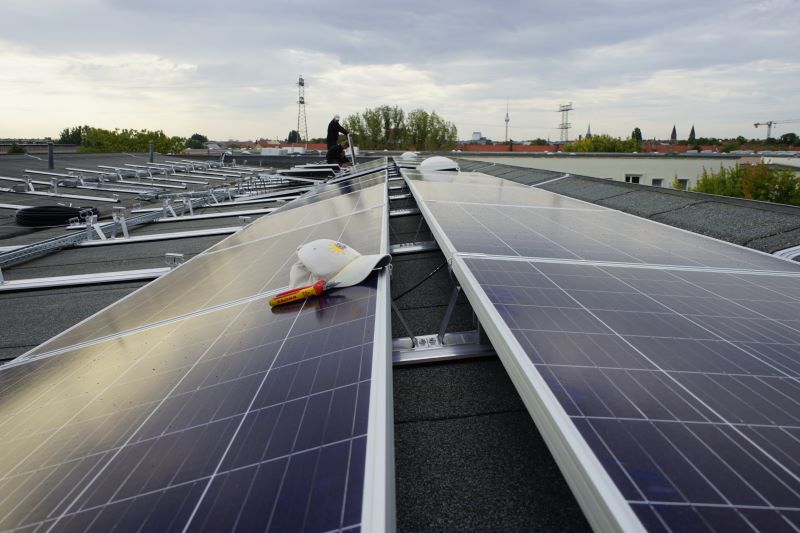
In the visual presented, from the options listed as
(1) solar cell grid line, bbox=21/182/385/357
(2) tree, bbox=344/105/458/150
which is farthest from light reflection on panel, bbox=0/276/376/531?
(2) tree, bbox=344/105/458/150

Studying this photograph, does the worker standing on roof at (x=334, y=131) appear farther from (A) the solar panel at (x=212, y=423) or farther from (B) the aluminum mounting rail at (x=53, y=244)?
(A) the solar panel at (x=212, y=423)

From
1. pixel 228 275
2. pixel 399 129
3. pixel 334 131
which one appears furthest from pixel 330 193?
pixel 399 129

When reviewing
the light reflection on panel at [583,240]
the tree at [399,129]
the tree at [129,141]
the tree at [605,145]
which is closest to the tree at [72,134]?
the tree at [129,141]

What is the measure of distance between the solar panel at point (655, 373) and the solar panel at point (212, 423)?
0.65 m

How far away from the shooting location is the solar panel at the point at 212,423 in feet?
5.00

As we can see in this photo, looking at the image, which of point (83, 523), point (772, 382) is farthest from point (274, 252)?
point (772, 382)

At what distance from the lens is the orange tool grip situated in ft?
11.1

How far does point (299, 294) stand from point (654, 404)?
95.3 inches

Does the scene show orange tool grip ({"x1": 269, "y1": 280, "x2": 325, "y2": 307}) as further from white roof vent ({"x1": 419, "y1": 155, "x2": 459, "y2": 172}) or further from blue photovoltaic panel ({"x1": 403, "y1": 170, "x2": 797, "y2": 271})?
white roof vent ({"x1": 419, "y1": 155, "x2": 459, "y2": 172})

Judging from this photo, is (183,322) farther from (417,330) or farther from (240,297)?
(417,330)

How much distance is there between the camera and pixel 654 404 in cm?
182

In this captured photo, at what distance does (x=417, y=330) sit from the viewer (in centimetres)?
439

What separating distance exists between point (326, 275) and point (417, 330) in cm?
133

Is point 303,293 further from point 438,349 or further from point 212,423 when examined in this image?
point 212,423
